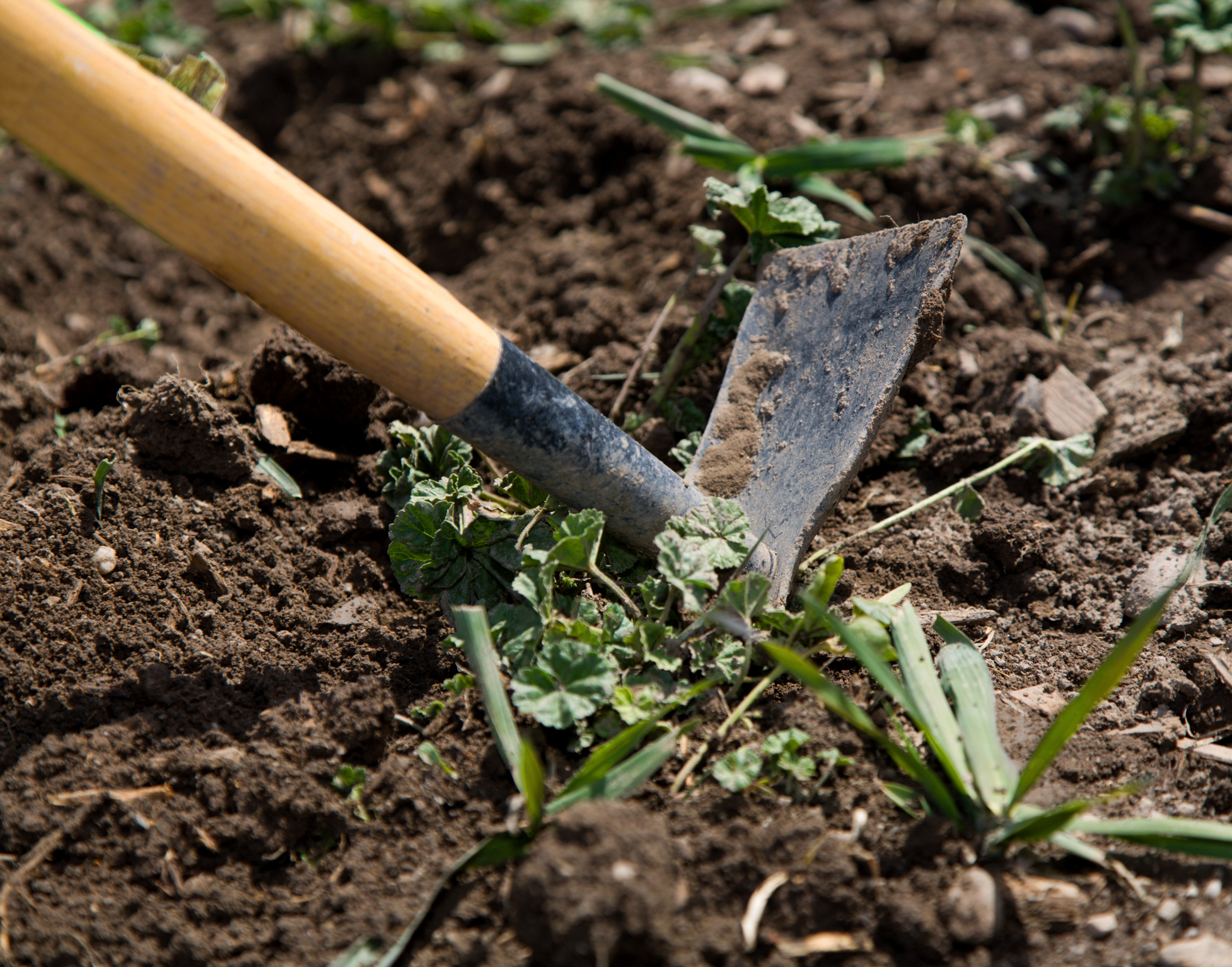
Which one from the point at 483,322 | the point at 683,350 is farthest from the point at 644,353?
the point at 483,322

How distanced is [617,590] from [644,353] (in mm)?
824

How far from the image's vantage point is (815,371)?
2.01 m

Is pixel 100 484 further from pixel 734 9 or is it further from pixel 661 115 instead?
pixel 734 9

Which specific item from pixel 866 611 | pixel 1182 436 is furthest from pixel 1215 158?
pixel 866 611

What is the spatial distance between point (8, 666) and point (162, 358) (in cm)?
127

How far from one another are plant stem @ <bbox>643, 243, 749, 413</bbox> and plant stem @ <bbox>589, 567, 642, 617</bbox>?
0.65 meters

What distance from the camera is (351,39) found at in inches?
150

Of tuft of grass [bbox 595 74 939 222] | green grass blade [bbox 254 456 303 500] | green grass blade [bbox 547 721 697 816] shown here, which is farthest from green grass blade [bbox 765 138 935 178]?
green grass blade [bbox 547 721 697 816]

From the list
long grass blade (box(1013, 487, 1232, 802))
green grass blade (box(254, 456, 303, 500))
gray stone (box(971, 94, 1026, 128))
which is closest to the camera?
long grass blade (box(1013, 487, 1232, 802))

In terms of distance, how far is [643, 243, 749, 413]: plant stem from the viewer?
2324mm

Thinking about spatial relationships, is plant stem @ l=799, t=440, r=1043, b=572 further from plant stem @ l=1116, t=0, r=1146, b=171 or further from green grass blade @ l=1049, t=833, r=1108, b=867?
plant stem @ l=1116, t=0, r=1146, b=171

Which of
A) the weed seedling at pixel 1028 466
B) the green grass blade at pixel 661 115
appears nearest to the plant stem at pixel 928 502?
the weed seedling at pixel 1028 466

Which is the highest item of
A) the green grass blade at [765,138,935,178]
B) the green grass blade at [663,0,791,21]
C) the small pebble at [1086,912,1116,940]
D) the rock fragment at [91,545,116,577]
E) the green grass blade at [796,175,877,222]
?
the green grass blade at [663,0,791,21]

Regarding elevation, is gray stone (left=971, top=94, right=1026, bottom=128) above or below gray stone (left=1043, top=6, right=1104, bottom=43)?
below
